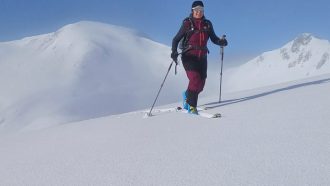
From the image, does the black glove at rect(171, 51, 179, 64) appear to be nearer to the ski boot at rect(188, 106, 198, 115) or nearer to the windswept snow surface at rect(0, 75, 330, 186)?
the ski boot at rect(188, 106, 198, 115)

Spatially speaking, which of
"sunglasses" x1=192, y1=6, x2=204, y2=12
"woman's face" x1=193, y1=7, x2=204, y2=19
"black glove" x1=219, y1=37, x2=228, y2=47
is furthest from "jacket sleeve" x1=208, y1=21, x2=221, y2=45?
"sunglasses" x1=192, y1=6, x2=204, y2=12

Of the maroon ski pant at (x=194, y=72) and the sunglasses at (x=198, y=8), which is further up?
the sunglasses at (x=198, y=8)

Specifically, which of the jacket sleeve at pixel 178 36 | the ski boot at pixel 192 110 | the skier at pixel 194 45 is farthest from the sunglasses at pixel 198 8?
the ski boot at pixel 192 110

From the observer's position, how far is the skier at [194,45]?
8.23m

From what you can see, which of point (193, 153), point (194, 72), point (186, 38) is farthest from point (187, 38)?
point (193, 153)

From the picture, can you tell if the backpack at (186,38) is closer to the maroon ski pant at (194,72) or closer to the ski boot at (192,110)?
the maroon ski pant at (194,72)

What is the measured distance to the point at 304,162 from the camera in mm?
3475

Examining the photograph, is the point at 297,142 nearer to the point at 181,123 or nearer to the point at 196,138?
the point at 196,138

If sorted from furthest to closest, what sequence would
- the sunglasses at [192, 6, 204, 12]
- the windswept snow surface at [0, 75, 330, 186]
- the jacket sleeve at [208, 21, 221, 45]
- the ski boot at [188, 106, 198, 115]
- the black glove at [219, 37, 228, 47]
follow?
the black glove at [219, 37, 228, 47], the jacket sleeve at [208, 21, 221, 45], the sunglasses at [192, 6, 204, 12], the ski boot at [188, 106, 198, 115], the windswept snow surface at [0, 75, 330, 186]

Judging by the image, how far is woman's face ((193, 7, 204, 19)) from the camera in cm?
816

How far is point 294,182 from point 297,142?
1.21m

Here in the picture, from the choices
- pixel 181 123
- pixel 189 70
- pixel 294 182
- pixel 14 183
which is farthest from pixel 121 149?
pixel 189 70

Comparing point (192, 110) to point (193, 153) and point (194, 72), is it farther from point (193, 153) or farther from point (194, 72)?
point (193, 153)

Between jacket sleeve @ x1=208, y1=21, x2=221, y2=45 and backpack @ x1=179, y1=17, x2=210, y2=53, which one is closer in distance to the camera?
backpack @ x1=179, y1=17, x2=210, y2=53
